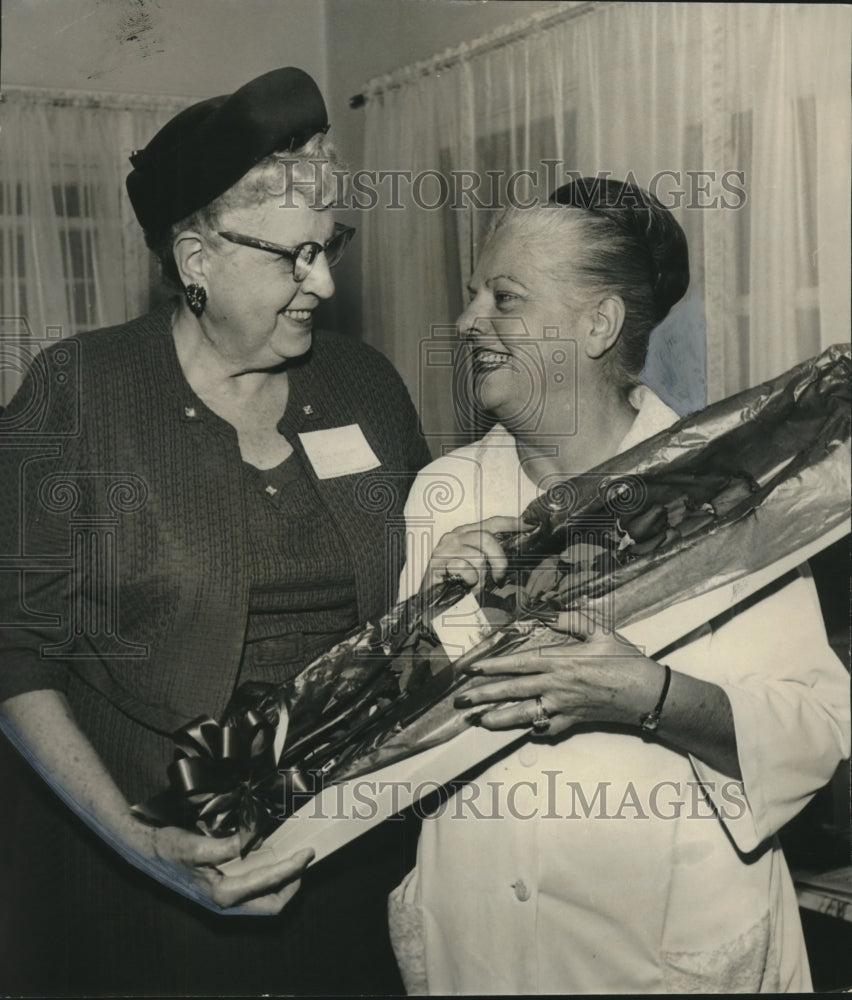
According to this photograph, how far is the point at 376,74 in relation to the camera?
155 centimetres

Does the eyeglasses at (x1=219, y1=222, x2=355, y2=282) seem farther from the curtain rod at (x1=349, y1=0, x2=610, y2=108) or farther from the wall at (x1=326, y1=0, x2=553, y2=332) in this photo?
the curtain rod at (x1=349, y1=0, x2=610, y2=108)

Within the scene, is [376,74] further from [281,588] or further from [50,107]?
[281,588]

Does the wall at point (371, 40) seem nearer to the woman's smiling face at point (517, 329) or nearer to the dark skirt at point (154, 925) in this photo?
the woman's smiling face at point (517, 329)

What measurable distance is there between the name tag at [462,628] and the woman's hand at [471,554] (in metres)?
0.03

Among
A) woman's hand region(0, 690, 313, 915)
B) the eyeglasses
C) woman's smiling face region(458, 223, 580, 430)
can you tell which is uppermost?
the eyeglasses

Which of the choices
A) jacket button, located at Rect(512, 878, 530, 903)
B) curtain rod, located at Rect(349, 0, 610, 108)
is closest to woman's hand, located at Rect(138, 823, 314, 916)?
jacket button, located at Rect(512, 878, 530, 903)

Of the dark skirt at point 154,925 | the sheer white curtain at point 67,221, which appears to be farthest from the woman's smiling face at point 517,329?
the dark skirt at point 154,925

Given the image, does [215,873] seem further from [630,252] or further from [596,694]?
[630,252]

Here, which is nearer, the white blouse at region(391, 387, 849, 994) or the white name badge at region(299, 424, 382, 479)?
the white blouse at region(391, 387, 849, 994)

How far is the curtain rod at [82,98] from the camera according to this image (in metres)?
1.50

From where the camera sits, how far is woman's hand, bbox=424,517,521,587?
1500 mm

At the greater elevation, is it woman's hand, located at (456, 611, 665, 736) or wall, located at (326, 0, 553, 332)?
wall, located at (326, 0, 553, 332)

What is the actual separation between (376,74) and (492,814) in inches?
45.2

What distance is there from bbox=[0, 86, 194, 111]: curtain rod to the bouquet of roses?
0.84 metres
